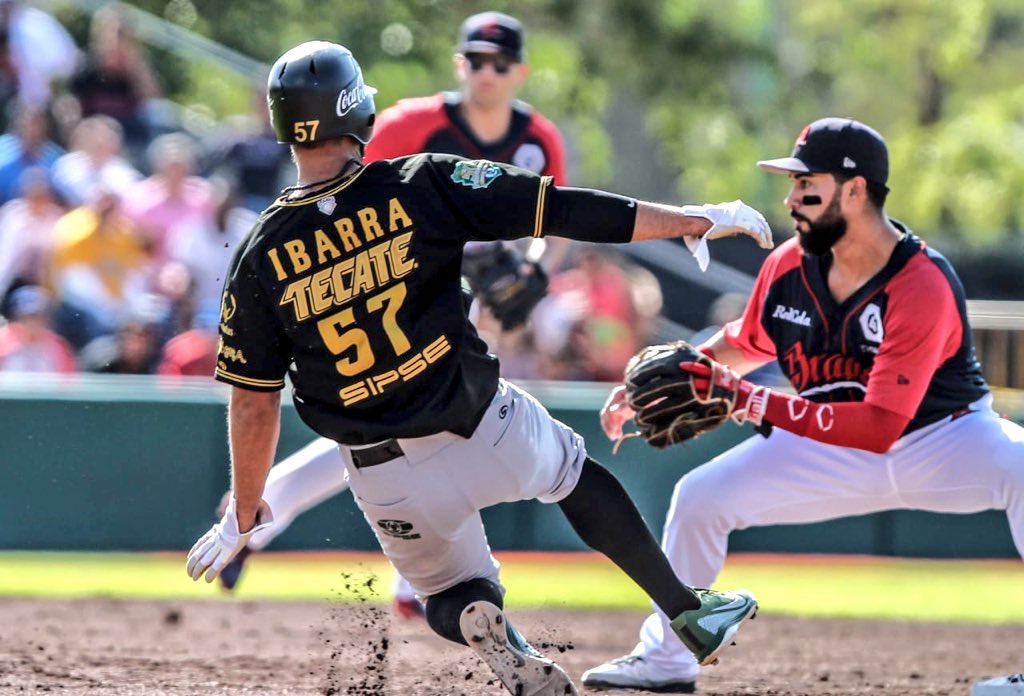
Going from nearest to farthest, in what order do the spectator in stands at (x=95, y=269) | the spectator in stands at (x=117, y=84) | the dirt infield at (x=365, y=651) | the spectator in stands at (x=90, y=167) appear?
the dirt infield at (x=365, y=651), the spectator in stands at (x=95, y=269), the spectator in stands at (x=90, y=167), the spectator in stands at (x=117, y=84)

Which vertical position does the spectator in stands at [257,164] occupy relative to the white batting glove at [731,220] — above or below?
below

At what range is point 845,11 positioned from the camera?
2562cm

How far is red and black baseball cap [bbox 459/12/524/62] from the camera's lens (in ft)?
24.3

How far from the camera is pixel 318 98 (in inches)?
180

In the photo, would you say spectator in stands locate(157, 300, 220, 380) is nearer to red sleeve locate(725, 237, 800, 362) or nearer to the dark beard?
red sleeve locate(725, 237, 800, 362)

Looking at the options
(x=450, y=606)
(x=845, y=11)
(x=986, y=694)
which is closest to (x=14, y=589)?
(x=450, y=606)

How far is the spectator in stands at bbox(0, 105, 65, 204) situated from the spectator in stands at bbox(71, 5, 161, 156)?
59 centimetres

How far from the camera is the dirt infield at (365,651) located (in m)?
5.89

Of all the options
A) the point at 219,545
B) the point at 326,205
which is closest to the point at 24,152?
the point at 219,545

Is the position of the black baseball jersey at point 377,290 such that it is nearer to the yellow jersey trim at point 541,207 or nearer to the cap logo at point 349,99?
the yellow jersey trim at point 541,207

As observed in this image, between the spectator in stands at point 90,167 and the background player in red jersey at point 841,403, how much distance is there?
663cm

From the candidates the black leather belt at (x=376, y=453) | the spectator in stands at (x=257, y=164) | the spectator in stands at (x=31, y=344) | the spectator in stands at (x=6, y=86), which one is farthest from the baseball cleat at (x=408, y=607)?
the spectator in stands at (x=6, y=86)

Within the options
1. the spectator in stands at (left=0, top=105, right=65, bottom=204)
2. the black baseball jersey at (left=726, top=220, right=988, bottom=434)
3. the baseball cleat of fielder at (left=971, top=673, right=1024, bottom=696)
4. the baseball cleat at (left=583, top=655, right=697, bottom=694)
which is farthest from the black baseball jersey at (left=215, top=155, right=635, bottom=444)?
the spectator in stands at (left=0, top=105, right=65, bottom=204)

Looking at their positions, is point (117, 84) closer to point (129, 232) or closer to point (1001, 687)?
point (129, 232)
